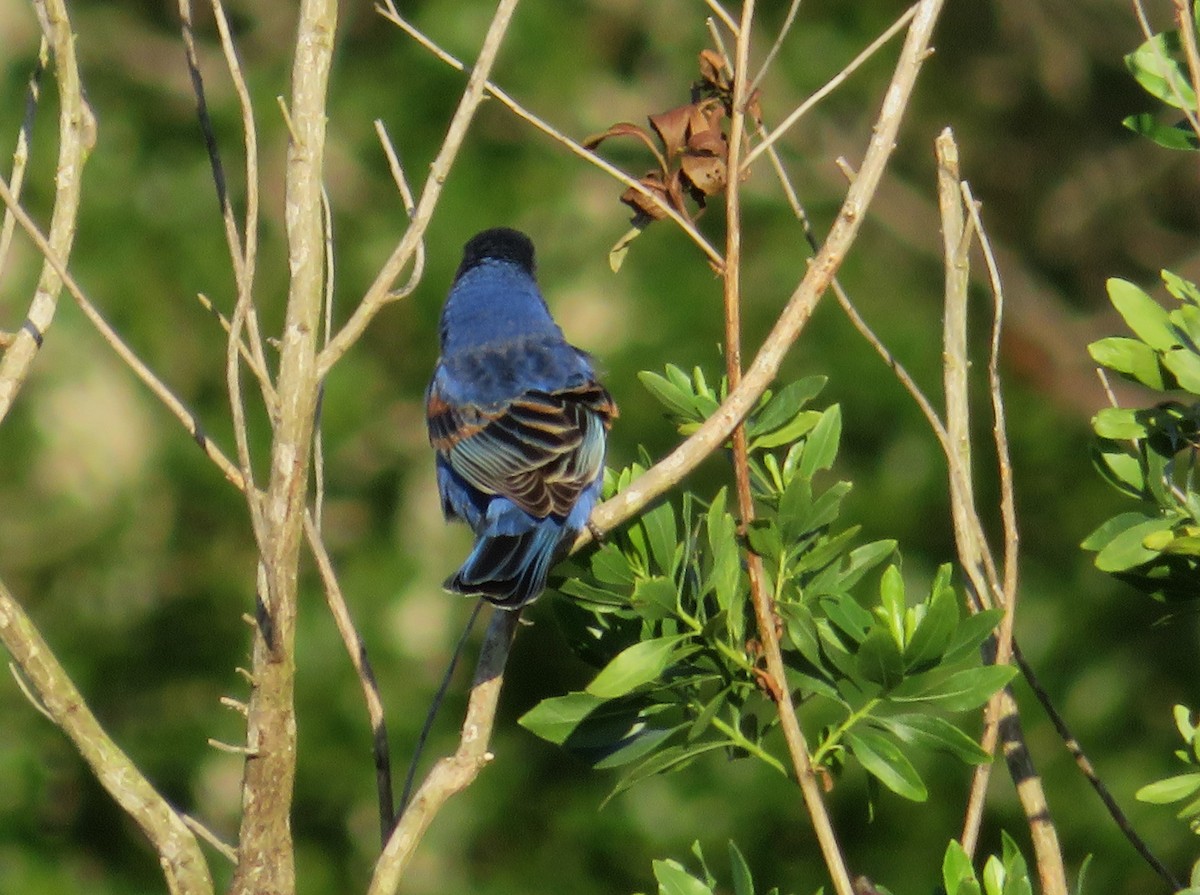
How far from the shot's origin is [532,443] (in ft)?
13.9

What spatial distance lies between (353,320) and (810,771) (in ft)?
3.27

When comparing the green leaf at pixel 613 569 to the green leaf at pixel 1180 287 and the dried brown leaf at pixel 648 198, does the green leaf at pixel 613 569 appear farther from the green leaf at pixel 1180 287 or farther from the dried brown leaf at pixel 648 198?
the green leaf at pixel 1180 287

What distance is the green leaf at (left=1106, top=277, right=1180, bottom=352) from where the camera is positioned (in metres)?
2.69

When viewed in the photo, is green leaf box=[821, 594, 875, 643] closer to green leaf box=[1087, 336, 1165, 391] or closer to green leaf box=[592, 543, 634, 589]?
green leaf box=[592, 543, 634, 589]

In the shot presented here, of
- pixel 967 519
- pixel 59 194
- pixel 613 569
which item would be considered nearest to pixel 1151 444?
pixel 967 519

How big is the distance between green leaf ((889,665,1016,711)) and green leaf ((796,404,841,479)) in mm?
485

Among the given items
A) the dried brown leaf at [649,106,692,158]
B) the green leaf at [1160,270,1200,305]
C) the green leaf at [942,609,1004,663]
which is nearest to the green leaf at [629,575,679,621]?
the green leaf at [942,609,1004,663]

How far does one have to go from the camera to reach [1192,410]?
2723mm

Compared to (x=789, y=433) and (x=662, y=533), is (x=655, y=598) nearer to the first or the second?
(x=662, y=533)

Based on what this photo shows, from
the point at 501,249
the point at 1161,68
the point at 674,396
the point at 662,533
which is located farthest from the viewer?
the point at 501,249

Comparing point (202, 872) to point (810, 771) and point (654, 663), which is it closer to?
point (654, 663)

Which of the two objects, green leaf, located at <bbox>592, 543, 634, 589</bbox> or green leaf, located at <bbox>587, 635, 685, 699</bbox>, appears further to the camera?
green leaf, located at <bbox>592, 543, 634, 589</bbox>

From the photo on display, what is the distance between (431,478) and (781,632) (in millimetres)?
4088

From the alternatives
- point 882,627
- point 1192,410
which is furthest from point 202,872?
point 1192,410
